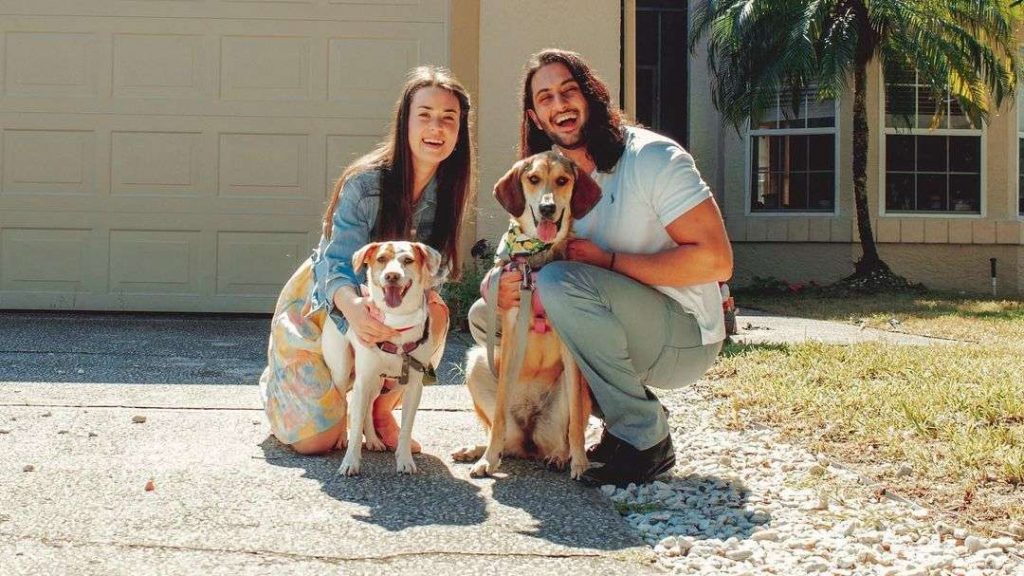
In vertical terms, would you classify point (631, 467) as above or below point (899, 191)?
below

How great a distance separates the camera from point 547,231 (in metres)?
3.26

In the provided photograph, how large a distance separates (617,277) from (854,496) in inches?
38.8

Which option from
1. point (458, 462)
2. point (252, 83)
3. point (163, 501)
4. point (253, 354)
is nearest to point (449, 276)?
point (458, 462)

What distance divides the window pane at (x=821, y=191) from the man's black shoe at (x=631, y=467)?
35.8 ft

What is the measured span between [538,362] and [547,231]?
0.45 m

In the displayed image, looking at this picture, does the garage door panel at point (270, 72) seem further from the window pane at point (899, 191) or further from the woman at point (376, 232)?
the window pane at point (899, 191)

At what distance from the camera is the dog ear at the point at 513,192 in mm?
3305

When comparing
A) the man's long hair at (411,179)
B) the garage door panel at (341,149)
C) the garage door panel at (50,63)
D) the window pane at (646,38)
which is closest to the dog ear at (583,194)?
the man's long hair at (411,179)

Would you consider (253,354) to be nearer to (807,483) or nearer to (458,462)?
(458,462)

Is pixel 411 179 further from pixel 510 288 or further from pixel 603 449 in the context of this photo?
pixel 603 449

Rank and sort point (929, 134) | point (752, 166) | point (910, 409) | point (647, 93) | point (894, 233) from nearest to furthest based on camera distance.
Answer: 1. point (910, 409)
2. point (894, 233)
3. point (929, 134)
4. point (752, 166)
5. point (647, 93)

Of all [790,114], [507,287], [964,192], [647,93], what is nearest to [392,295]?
[507,287]

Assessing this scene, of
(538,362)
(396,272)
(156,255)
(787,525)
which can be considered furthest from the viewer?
(156,255)

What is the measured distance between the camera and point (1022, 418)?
3.87m
